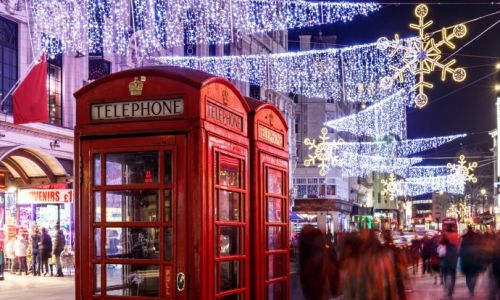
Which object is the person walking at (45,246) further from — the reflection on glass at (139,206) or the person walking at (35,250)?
the reflection on glass at (139,206)

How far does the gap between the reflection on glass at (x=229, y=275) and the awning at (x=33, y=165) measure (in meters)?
16.2

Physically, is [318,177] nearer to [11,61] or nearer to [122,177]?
[11,61]

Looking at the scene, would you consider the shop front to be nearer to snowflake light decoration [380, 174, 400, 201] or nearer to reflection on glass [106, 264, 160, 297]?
reflection on glass [106, 264, 160, 297]

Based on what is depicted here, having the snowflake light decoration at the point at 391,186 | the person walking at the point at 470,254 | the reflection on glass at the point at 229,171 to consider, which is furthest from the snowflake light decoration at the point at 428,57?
the snowflake light decoration at the point at 391,186

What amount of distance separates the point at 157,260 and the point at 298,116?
6614 centimetres

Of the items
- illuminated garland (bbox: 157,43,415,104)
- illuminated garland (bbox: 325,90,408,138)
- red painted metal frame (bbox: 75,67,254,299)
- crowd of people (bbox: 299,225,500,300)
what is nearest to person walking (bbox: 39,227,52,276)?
illuminated garland (bbox: 157,43,415,104)

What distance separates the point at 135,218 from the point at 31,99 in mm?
17042

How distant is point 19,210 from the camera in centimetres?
2758

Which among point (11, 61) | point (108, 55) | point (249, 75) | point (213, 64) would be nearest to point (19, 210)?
point (11, 61)

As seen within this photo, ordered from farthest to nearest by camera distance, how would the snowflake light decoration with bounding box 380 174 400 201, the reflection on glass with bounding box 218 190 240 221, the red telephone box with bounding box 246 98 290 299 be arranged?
the snowflake light decoration with bounding box 380 174 400 201 → the red telephone box with bounding box 246 98 290 299 → the reflection on glass with bounding box 218 190 240 221

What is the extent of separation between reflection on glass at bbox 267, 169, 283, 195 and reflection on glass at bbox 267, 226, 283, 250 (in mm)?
464

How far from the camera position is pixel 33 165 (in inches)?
987

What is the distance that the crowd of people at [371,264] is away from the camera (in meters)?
8.45

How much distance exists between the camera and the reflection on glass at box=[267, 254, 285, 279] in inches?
360
